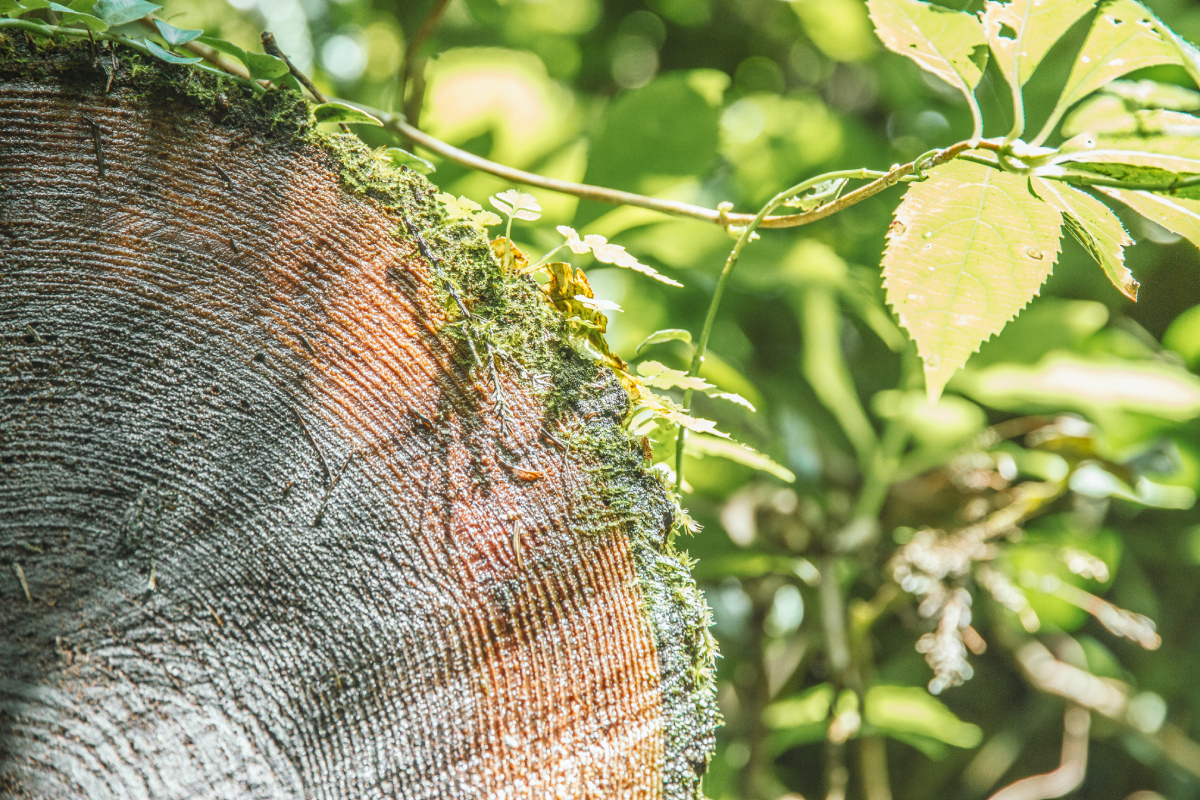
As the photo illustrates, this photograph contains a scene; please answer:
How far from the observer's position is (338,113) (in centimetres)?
52

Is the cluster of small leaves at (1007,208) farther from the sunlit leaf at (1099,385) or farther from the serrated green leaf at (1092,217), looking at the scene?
the sunlit leaf at (1099,385)

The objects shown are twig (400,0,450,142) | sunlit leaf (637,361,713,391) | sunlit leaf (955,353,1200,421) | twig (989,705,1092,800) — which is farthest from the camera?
twig (989,705,1092,800)

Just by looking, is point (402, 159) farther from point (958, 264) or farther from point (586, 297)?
point (958, 264)

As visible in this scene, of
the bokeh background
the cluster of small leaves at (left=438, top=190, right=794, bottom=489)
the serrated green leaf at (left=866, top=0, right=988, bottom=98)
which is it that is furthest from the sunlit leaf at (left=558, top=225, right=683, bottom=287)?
the bokeh background

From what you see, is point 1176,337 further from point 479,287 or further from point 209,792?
point 209,792

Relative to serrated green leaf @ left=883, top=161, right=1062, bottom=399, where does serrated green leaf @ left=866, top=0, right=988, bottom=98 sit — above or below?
above

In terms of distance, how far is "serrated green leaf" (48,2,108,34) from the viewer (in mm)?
436

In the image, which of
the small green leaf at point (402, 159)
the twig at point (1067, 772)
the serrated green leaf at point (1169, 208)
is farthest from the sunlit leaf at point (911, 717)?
the small green leaf at point (402, 159)

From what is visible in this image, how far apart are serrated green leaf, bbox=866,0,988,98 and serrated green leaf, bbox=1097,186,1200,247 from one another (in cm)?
14

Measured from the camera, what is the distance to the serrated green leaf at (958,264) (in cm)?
49

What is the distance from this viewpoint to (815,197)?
56 cm

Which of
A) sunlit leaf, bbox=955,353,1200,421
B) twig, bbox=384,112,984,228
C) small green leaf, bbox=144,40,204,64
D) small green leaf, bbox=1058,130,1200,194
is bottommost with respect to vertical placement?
sunlit leaf, bbox=955,353,1200,421

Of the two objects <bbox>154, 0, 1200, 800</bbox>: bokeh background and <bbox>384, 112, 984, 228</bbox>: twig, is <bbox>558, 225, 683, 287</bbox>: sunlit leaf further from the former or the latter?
<bbox>154, 0, 1200, 800</bbox>: bokeh background

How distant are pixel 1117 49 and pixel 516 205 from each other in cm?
45
